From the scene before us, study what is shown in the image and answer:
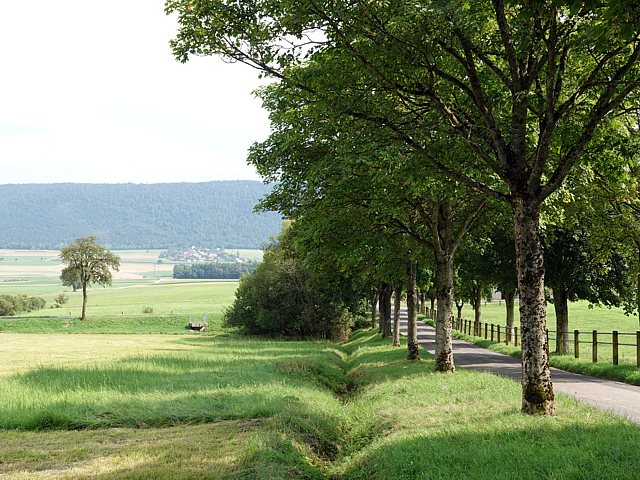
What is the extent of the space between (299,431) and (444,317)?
10378 millimetres

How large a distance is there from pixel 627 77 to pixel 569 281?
2283 centimetres

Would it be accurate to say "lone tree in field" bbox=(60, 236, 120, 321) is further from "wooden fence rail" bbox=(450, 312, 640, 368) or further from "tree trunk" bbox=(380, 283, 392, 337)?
"tree trunk" bbox=(380, 283, 392, 337)

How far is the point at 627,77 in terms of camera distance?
12.2m

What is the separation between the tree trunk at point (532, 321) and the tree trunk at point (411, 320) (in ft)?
47.9

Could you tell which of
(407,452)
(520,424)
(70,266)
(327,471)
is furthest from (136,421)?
(70,266)

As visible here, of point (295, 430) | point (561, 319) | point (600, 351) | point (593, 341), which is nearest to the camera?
point (295, 430)

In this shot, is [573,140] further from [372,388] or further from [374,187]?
[372,388]

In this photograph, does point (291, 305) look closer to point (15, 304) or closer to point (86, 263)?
point (86, 263)

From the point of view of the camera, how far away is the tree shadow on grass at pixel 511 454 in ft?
27.5

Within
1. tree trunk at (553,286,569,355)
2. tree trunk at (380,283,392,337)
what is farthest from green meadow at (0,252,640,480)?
tree trunk at (380,283,392,337)

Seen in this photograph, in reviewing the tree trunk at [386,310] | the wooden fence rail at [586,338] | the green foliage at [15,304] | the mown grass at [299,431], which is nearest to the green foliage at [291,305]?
the tree trunk at [386,310]

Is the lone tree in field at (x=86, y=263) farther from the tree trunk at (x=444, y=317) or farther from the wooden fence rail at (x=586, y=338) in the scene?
the tree trunk at (x=444, y=317)

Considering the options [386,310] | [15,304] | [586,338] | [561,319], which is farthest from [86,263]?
[561,319]

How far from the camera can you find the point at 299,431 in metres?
12.9
